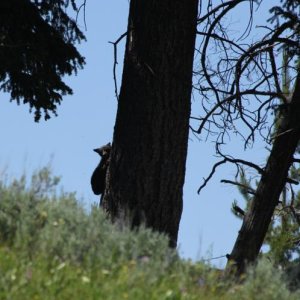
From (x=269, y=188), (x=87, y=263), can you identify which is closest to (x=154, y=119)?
(x=269, y=188)

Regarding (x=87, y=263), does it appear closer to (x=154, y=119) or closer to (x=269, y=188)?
(x=154, y=119)

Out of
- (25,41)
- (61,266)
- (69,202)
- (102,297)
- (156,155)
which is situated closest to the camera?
(102,297)

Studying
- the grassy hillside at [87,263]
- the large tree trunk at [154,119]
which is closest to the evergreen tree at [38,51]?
the large tree trunk at [154,119]

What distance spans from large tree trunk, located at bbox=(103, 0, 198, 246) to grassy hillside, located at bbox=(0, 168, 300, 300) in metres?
2.53

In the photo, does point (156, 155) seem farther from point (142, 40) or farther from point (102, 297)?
point (102, 297)

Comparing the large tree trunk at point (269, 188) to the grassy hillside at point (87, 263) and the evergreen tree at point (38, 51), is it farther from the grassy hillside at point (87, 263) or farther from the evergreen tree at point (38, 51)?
the grassy hillside at point (87, 263)

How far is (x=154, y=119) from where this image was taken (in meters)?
9.88

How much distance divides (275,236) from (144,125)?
1026 centimetres

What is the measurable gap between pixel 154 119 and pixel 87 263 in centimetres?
376

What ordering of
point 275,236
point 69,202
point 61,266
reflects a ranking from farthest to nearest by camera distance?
point 275,236 < point 69,202 < point 61,266

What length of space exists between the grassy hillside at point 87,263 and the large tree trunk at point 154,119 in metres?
2.53

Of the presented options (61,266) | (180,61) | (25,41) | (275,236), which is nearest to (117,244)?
(61,266)

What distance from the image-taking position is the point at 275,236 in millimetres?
19469

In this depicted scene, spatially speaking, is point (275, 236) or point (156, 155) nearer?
point (156, 155)
